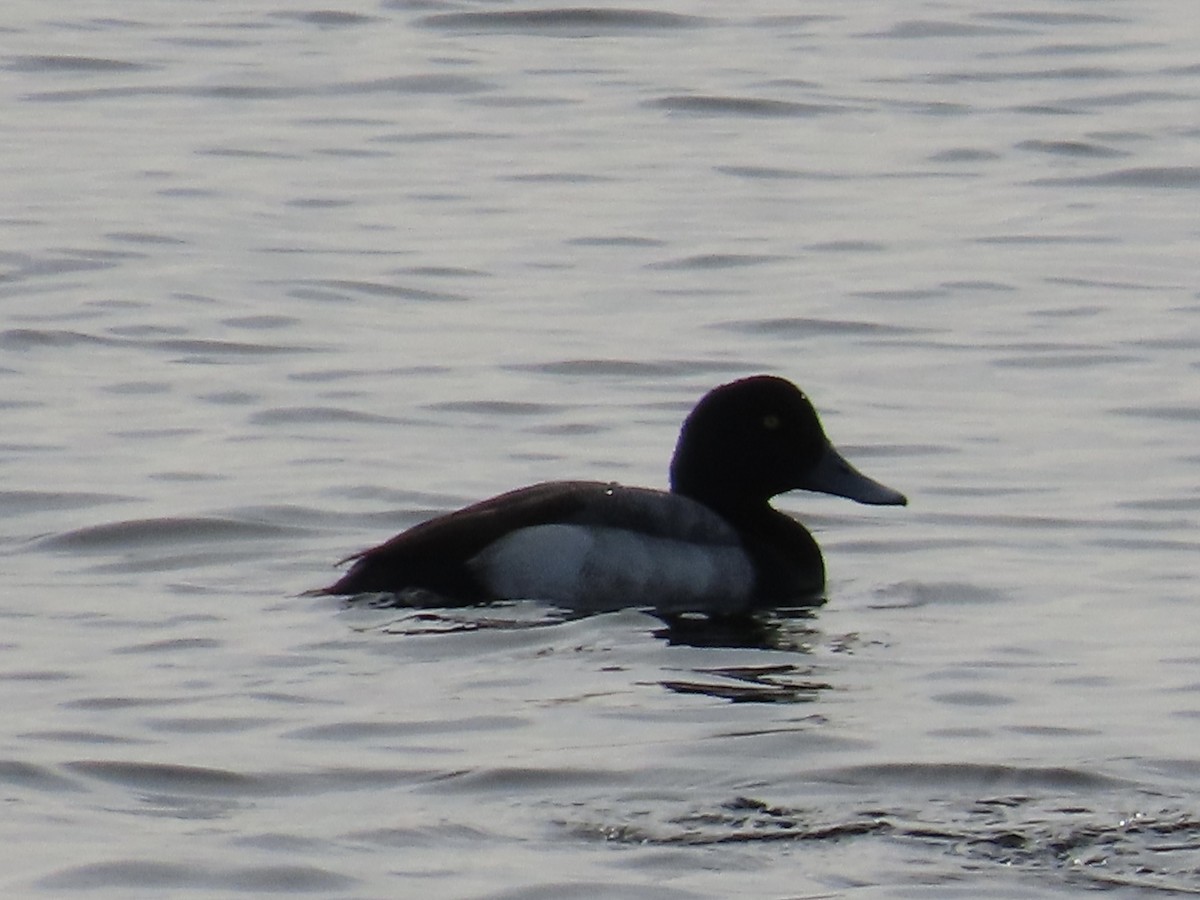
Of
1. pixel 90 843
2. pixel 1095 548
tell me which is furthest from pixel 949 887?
pixel 1095 548

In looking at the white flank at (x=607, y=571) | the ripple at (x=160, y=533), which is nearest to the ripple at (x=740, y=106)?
the ripple at (x=160, y=533)

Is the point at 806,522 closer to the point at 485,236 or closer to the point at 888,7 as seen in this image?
the point at 485,236

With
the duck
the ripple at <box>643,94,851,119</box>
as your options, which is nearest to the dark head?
the duck

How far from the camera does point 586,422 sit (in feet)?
40.4

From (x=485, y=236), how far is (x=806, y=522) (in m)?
4.87

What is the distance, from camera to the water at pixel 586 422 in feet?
23.7

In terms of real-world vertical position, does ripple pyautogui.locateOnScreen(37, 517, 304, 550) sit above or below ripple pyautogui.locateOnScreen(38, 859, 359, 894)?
below

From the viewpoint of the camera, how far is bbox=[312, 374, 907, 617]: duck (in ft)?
31.5

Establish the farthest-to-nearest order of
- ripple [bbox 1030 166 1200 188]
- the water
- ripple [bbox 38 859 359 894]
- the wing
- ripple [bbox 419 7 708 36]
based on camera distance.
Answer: ripple [bbox 419 7 708 36] < ripple [bbox 1030 166 1200 188] < the wing < the water < ripple [bbox 38 859 359 894]

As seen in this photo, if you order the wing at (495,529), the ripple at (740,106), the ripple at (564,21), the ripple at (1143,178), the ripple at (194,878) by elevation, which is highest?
the ripple at (564,21)

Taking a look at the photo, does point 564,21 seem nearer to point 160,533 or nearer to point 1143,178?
point 1143,178

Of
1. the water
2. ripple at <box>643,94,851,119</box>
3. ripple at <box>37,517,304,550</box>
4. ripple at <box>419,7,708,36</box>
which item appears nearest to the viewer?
A: the water

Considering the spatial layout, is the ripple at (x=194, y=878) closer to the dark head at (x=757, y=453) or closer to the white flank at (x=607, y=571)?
the white flank at (x=607, y=571)

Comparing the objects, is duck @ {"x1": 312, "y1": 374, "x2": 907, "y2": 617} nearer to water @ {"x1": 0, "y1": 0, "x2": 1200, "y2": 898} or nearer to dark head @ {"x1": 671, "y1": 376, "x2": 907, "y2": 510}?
dark head @ {"x1": 671, "y1": 376, "x2": 907, "y2": 510}
